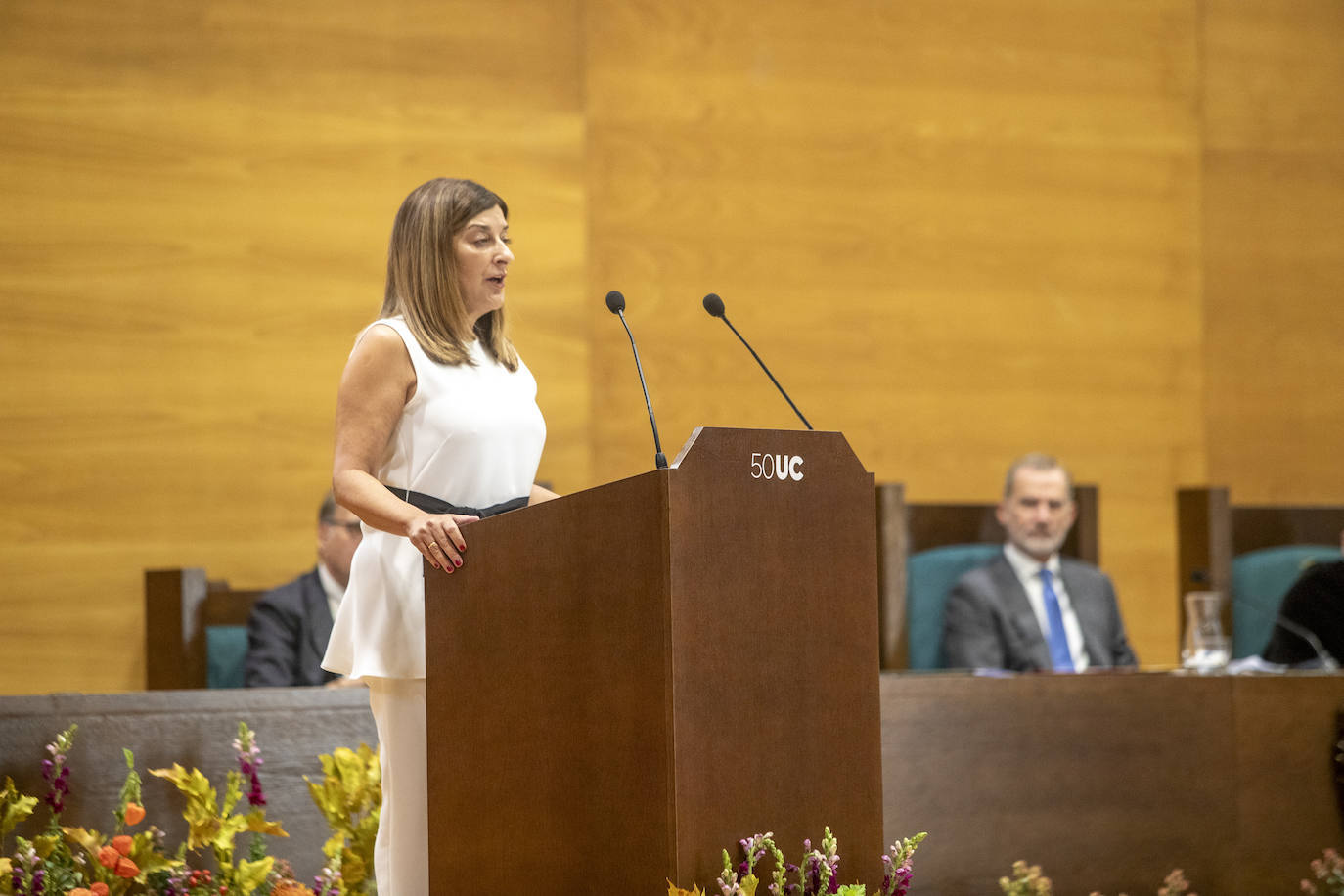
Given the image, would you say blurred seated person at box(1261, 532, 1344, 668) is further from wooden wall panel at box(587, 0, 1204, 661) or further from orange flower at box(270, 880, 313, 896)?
orange flower at box(270, 880, 313, 896)

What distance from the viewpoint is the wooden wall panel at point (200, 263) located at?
417 centimetres

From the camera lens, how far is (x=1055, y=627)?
4133mm

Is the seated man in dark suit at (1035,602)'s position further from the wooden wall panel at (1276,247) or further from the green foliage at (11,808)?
the green foliage at (11,808)

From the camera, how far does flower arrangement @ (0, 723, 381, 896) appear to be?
252 centimetres

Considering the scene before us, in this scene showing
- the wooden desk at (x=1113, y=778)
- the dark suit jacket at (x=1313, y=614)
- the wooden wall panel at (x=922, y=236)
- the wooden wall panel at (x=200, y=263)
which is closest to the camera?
the wooden desk at (x=1113, y=778)

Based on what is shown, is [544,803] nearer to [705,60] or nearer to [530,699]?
[530,699]

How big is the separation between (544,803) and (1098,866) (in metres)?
1.81

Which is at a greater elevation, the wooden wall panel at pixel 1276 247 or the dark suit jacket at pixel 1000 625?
the wooden wall panel at pixel 1276 247

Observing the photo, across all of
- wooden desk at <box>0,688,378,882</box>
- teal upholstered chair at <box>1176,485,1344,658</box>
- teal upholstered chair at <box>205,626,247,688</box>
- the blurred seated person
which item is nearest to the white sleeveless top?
wooden desk at <box>0,688,378,882</box>

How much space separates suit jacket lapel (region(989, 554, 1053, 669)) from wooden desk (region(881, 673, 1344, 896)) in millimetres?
623

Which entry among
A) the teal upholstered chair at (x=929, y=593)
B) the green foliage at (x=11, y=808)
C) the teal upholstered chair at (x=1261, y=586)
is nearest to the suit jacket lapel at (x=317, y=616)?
the green foliage at (x=11, y=808)

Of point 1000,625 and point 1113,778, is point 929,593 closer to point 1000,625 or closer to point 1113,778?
point 1000,625

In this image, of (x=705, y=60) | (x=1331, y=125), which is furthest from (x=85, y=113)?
(x=1331, y=125)

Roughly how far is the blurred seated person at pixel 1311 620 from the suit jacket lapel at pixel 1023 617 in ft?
1.78
